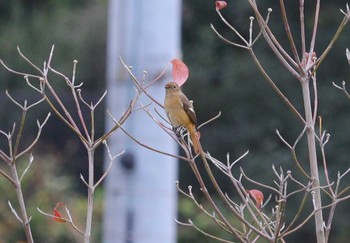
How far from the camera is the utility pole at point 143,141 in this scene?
4.75m

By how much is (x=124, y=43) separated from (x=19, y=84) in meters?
11.2

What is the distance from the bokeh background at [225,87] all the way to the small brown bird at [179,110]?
784 cm

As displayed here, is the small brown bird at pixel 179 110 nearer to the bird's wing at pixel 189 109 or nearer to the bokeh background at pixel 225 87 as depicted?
the bird's wing at pixel 189 109

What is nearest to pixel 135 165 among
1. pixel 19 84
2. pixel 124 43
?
pixel 124 43

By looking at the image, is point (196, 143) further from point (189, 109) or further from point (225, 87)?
point (225, 87)

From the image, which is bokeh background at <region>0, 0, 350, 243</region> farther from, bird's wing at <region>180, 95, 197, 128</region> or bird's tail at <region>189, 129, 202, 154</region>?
bird's tail at <region>189, 129, 202, 154</region>

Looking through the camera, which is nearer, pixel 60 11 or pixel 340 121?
pixel 340 121

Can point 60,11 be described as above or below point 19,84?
above

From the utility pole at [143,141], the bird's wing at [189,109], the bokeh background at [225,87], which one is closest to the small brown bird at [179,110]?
the bird's wing at [189,109]

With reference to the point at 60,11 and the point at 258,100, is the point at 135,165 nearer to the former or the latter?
the point at 258,100

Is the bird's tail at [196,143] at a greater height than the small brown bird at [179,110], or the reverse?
the small brown bird at [179,110]

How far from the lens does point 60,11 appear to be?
56.3 feet

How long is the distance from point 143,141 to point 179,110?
1287mm

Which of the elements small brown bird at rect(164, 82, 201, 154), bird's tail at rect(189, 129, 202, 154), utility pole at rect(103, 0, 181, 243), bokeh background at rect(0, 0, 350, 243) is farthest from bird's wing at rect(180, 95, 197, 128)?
bokeh background at rect(0, 0, 350, 243)
